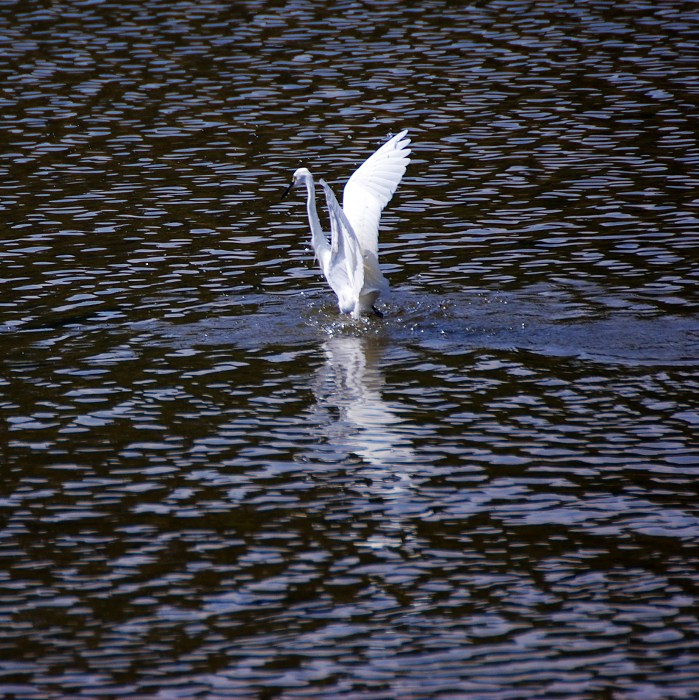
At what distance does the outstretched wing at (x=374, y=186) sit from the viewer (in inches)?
543

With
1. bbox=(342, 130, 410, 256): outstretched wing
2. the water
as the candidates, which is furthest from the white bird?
the water

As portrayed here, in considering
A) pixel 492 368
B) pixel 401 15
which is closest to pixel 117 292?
pixel 492 368

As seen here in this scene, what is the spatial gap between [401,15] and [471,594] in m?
22.4

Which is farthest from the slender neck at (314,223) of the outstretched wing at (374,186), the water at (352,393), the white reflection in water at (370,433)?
the white reflection in water at (370,433)

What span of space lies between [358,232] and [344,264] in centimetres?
74

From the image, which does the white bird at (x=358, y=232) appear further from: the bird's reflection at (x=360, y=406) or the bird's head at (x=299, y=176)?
the bird's reflection at (x=360, y=406)

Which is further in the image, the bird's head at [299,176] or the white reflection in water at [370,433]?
the bird's head at [299,176]

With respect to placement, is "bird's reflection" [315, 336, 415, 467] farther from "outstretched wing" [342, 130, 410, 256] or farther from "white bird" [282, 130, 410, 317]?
"outstretched wing" [342, 130, 410, 256]

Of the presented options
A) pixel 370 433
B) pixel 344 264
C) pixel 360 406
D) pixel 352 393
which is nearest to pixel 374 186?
pixel 344 264

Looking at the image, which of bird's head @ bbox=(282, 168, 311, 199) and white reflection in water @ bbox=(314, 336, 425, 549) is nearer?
white reflection in water @ bbox=(314, 336, 425, 549)

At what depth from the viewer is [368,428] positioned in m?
10.6

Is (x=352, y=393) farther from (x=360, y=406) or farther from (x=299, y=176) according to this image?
(x=299, y=176)

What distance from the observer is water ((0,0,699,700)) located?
7.49 metres

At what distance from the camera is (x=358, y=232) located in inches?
538
